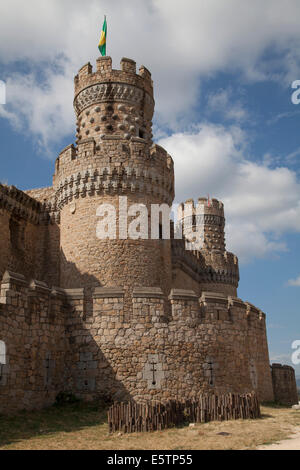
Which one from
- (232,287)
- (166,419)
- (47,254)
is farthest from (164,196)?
(232,287)

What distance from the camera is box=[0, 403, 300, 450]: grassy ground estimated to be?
8281 millimetres

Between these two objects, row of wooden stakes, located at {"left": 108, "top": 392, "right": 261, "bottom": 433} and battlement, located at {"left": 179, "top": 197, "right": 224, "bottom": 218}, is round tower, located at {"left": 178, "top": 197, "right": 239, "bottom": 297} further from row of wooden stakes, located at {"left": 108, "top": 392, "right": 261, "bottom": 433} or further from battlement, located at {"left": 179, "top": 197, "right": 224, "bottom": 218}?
row of wooden stakes, located at {"left": 108, "top": 392, "right": 261, "bottom": 433}

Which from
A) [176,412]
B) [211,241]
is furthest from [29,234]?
[211,241]

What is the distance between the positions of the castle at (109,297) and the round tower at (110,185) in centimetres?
4

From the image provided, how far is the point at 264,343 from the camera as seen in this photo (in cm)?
1678

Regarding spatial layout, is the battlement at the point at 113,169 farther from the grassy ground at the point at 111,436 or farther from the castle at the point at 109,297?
the grassy ground at the point at 111,436

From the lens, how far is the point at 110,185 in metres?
17.7

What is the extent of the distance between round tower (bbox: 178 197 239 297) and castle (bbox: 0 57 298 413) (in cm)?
656

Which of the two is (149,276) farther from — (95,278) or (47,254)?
(47,254)

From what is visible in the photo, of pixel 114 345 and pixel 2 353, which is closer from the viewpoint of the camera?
pixel 2 353

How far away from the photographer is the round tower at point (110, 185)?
17.0m

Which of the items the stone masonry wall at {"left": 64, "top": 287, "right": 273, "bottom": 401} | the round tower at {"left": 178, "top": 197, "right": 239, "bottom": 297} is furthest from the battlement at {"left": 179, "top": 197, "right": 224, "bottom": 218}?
the stone masonry wall at {"left": 64, "top": 287, "right": 273, "bottom": 401}

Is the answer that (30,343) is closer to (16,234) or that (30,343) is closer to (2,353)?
(2,353)

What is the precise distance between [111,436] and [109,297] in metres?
4.62
